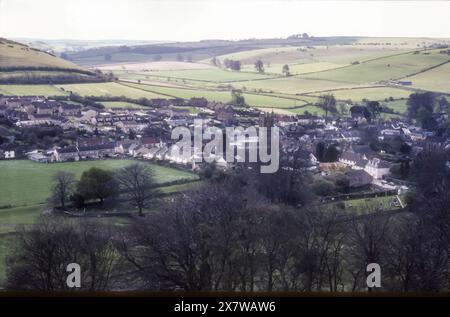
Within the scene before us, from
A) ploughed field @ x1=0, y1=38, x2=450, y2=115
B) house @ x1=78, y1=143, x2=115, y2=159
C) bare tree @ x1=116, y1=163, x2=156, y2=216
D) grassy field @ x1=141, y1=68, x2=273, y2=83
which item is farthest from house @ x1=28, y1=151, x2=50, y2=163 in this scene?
grassy field @ x1=141, y1=68, x2=273, y2=83

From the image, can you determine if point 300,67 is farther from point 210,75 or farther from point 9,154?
point 9,154

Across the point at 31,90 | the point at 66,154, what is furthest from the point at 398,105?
the point at 66,154

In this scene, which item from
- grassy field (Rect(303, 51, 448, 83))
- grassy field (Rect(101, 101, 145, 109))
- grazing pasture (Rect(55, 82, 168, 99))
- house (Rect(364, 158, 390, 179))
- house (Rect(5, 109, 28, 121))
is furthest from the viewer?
grassy field (Rect(303, 51, 448, 83))

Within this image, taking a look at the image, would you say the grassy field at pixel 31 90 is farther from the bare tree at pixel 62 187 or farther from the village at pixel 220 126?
the bare tree at pixel 62 187

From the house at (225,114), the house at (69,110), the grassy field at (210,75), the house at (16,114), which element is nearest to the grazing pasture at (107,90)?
the house at (69,110)

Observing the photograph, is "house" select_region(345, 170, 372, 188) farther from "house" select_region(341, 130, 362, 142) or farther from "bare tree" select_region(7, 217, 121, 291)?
"bare tree" select_region(7, 217, 121, 291)
